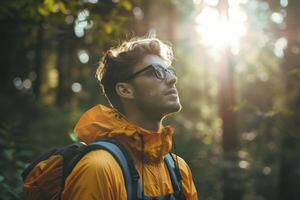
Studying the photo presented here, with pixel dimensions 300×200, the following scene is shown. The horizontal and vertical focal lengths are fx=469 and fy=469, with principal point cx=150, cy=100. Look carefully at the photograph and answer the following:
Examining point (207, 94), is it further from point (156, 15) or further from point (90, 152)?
point (90, 152)

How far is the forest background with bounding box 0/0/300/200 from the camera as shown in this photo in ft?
20.9

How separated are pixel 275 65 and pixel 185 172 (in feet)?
57.2

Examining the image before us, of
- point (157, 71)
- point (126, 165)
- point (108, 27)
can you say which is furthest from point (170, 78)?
point (108, 27)

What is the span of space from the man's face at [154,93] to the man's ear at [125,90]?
4cm

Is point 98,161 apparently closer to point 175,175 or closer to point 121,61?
point 175,175

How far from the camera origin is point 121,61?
3.85 metres

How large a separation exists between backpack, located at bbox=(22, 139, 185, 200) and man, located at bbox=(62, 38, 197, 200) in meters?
0.07

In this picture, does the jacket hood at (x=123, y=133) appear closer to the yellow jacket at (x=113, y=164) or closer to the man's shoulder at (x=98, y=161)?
the yellow jacket at (x=113, y=164)

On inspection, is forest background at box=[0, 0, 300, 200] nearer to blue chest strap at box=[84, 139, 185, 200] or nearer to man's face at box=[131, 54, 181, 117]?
man's face at box=[131, 54, 181, 117]

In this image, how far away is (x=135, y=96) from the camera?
3.76m

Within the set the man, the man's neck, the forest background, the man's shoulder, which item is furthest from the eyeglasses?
the forest background

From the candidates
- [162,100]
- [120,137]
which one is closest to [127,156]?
[120,137]

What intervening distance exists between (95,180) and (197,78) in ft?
92.2

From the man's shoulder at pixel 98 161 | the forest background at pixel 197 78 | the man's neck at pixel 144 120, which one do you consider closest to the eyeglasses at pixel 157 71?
the man's neck at pixel 144 120
